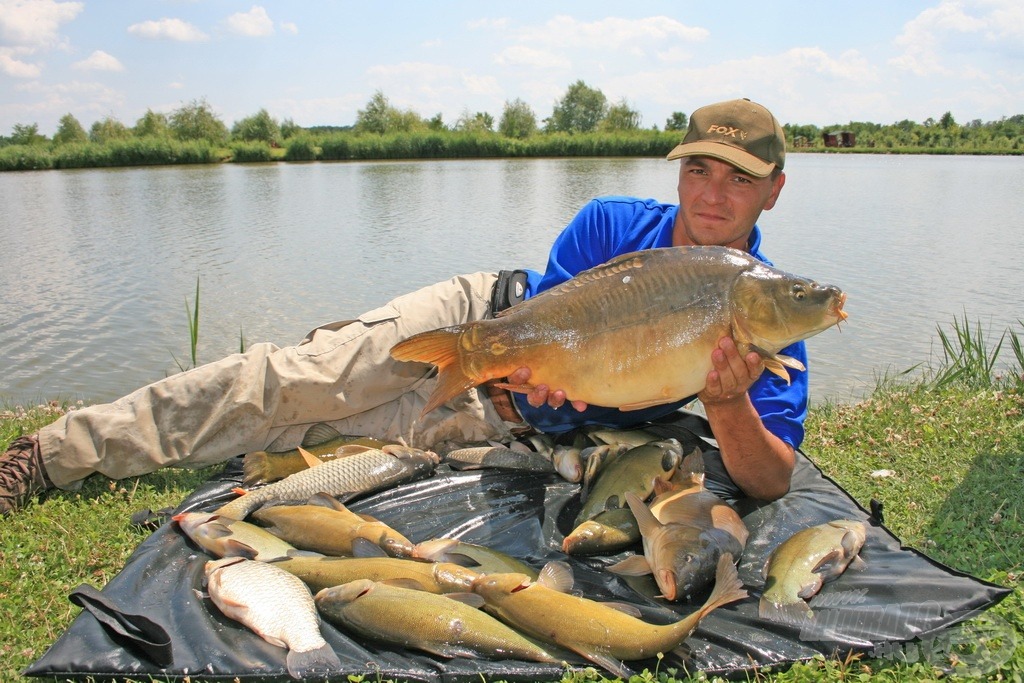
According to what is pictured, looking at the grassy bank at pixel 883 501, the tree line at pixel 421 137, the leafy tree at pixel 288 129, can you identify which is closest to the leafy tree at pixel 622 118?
the tree line at pixel 421 137

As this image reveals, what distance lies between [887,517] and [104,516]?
9.39 feet

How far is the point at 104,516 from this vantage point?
112 inches

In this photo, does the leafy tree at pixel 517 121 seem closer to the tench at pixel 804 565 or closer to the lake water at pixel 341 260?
the lake water at pixel 341 260

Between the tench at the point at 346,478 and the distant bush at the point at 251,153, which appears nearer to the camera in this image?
the tench at the point at 346,478

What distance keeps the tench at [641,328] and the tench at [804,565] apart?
1.72 feet

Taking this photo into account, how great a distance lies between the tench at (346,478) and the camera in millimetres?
2613

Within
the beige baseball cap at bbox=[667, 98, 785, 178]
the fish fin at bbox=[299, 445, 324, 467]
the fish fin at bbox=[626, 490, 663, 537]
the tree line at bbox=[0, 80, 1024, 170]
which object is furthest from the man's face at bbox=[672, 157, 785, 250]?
the tree line at bbox=[0, 80, 1024, 170]

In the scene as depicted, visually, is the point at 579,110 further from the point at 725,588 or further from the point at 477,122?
the point at 725,588

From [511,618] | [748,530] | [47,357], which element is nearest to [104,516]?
[511,618]

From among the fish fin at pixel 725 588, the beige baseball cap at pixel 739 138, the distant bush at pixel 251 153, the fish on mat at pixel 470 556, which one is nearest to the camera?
the fish fin at pixel 725 588

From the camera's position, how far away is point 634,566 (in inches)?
87.2

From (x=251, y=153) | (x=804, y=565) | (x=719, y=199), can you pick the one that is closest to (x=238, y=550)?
(x=804, y=565)

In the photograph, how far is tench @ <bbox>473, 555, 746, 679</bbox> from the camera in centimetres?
187

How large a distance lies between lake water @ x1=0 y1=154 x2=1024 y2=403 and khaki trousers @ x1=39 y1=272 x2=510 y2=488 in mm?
2313
